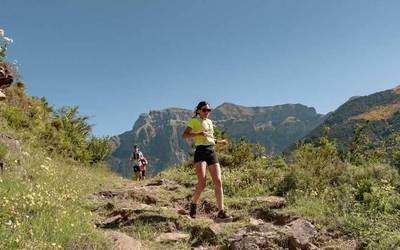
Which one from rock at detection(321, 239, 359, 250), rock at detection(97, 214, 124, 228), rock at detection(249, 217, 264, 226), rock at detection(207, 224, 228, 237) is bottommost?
rock at detection(321, 239, 359, 250)

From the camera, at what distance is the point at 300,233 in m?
9.07

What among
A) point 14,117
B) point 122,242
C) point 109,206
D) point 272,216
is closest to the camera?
point 122,242

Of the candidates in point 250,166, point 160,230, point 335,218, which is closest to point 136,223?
point 160,230

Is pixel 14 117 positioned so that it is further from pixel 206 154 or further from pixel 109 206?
pixel 206 154

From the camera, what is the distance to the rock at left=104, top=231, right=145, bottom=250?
783cm

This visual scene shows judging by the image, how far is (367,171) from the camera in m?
12.4

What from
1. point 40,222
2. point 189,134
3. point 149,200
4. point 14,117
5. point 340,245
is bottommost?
point 340,245

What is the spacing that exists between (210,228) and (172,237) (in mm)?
697

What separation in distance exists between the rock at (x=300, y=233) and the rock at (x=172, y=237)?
1842 mm

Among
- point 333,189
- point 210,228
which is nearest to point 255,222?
point 210,228

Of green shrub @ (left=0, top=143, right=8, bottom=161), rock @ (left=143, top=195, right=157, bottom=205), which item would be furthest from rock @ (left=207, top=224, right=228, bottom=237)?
green shrub @ (left=0, top=143, right=8, bottom=161)

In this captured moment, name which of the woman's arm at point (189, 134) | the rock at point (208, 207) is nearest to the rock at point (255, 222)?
the rock at point (208, 207)

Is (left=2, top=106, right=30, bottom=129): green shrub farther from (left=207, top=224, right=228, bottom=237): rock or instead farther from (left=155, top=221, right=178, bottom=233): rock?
(left=207, top=224, right=228, bottom=237): rock

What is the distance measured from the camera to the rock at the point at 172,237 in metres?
9.13
